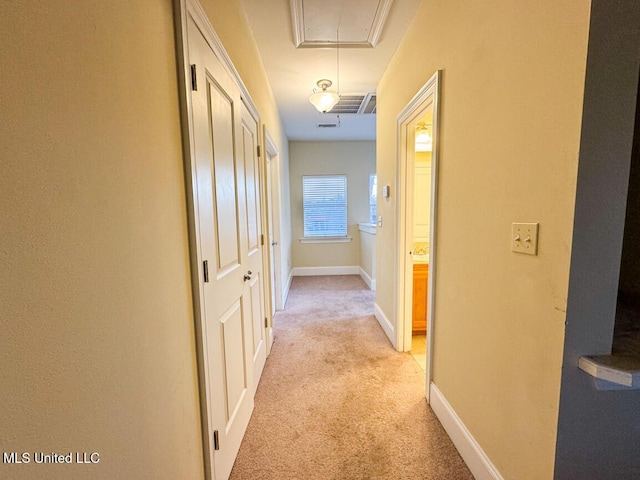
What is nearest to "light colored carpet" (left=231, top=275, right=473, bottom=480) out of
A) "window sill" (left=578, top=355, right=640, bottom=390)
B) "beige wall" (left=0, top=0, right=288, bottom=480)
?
"beige wall" (left=0, top=0, right=288, bottom=480)

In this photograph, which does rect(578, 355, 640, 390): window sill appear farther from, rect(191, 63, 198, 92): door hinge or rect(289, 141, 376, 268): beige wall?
rect(289, 141, 376, 268): beige wall

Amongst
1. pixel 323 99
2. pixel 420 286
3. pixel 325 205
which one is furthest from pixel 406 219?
pixel 325 205

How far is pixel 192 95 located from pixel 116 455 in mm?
1136

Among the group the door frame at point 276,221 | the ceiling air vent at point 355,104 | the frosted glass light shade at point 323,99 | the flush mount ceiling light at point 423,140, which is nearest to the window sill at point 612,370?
the frosted glass light shade at point 323,99

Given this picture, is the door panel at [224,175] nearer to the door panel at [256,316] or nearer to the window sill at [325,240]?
the door panel at [256,316]

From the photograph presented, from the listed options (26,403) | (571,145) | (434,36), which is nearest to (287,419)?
(26,403)

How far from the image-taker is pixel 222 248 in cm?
140

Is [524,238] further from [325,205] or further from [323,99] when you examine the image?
[325,205]

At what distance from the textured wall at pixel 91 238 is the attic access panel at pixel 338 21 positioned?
1325mm

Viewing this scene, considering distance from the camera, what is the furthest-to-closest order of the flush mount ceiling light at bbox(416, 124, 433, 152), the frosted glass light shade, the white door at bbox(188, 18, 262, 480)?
the flush mount ceiling light at bbox(416, 124, 433, 152) → the frosted glass light shade → the white door at bbox(188, 18, 262, 480)

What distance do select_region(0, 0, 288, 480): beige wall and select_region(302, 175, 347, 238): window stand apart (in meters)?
4.64

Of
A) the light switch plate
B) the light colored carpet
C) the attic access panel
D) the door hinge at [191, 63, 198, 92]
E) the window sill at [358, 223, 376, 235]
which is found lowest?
the light colored carpet

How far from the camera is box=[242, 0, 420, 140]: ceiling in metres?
1.93

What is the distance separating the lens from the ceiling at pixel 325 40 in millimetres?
1931
